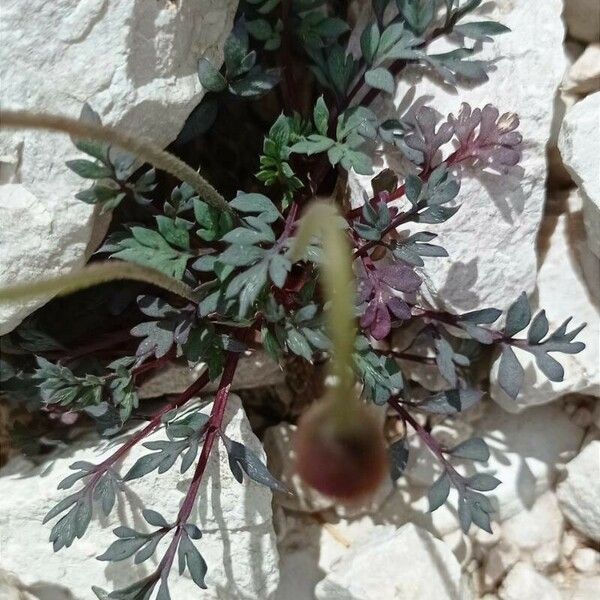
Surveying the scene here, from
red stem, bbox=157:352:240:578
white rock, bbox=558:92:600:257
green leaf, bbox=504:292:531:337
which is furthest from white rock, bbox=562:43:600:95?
red stem, bbox=157:352:240:578

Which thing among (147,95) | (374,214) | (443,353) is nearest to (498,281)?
(443,353)

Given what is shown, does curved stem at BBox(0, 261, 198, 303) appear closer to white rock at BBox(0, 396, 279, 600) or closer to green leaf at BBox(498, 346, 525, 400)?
white rock at BBox(0, 396, 279, 600)

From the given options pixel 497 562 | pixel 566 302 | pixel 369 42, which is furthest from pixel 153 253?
pixel 497 562

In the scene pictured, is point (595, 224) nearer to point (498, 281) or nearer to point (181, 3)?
point (498, 281)

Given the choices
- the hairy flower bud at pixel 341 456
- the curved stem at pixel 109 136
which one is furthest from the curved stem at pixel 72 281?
the hairy flower bud at pixel 341 456

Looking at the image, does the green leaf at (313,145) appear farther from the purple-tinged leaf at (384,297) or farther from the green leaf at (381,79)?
the purple-tinged leaf at (384,297)
